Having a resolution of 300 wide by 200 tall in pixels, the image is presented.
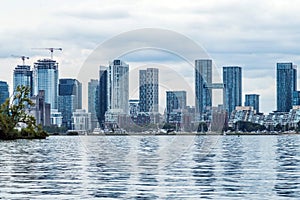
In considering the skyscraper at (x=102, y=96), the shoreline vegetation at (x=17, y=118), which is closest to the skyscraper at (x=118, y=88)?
the skyscraper at (x=102, y=96)

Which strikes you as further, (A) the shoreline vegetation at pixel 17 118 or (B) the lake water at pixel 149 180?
(A) the shoreline vegetation at pixel 17 118

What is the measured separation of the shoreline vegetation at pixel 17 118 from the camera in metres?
130

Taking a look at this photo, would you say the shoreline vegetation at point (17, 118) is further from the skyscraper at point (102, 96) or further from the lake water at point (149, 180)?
the lake water at point (149, 180)

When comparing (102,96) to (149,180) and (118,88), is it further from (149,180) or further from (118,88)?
(149,180)

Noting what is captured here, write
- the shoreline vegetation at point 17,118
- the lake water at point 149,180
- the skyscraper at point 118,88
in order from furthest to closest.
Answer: the shoreline vegetation at point 17,118
the skyscraper at point 118,88
the lake water at point 149,180

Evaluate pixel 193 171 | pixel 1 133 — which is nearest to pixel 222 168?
pixel 193 171

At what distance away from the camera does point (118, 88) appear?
227ft

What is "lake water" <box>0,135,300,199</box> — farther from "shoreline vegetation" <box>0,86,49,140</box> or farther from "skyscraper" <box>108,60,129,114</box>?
"shoreline vegetation" <box>0,86,49,140</box>

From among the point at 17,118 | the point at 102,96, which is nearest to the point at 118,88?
the point at 102,96

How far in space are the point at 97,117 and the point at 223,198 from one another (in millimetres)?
50411

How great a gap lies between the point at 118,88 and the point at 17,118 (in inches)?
2646

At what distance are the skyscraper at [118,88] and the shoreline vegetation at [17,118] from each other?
5555cm

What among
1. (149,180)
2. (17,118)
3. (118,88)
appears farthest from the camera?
(17,118)

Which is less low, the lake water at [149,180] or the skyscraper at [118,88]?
the skyscraper at [118,88]
